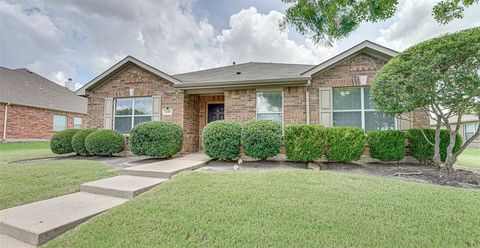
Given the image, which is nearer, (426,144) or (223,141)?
(426,144)

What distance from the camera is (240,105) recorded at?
9.08m

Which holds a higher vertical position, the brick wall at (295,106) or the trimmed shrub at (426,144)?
the brick wall at (295,106)

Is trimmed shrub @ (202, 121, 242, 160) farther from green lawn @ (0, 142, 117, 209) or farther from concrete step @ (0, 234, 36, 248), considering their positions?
concrete step @ (0, 234, 36, 248)

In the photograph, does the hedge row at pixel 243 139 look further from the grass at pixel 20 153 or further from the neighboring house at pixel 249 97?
the grass at pixel 20 153

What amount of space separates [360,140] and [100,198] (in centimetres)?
680

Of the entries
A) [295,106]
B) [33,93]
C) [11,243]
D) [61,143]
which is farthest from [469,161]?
[33,93]

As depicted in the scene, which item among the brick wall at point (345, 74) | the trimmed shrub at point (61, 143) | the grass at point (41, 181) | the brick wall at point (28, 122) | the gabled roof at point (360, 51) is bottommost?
the grass at point (41, 181)

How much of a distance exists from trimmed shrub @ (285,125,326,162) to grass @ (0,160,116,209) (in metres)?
4.99

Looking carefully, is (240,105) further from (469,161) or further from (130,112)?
(469,161)

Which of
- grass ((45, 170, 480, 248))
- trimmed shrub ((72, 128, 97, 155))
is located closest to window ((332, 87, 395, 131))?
grass ((45, 170, 480, 248))

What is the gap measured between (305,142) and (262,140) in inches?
51.5

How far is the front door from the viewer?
10.8m

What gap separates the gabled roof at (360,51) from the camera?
25.4 ft

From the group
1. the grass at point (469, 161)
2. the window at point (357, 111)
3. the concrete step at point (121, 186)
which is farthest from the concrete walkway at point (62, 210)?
the grass at point (469, 161)
